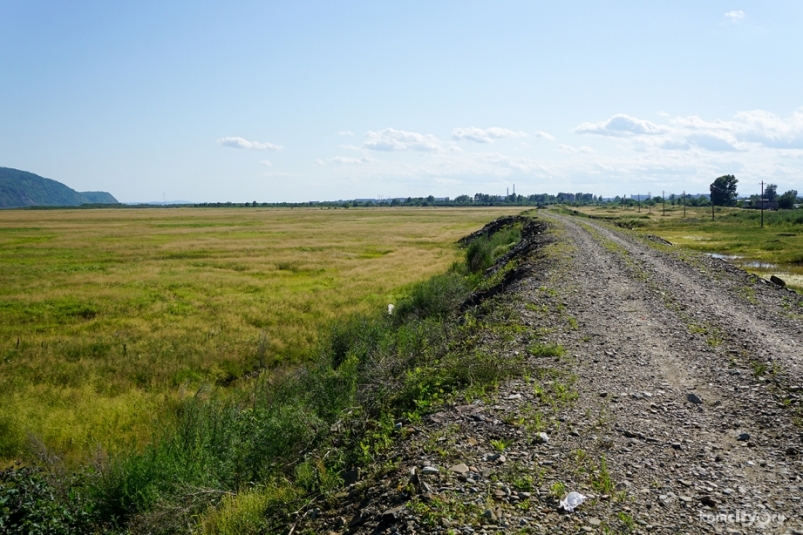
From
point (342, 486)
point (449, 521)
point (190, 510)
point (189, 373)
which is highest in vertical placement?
point (449, 521)

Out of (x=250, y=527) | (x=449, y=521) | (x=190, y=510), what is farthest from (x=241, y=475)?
(x=449, y=521)

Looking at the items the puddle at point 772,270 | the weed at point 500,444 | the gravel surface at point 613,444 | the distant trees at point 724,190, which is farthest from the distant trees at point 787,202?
the weed at point 500,444

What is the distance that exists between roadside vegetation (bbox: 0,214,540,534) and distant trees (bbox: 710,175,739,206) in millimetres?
163625

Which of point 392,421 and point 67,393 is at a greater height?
point 392,421

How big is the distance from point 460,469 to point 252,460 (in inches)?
147

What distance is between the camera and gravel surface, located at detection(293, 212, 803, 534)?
4867 millimetres

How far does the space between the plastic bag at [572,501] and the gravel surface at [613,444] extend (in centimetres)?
7

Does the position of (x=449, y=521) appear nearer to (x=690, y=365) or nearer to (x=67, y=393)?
(x=690, y=365)

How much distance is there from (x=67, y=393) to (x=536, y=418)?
43.5 feet

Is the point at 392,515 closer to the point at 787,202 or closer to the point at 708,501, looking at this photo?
the point at 708,501

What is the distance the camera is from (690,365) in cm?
873

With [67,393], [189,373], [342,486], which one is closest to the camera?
[342,486]

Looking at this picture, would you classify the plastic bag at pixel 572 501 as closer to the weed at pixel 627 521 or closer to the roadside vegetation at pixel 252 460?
the weed at pixel 627 521

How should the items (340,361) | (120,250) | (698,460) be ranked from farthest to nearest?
1. (120,250)
2. (340,361)
3. (698,460)
